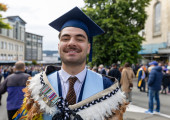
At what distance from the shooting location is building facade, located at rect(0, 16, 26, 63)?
1708 inches

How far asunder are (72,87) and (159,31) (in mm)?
25771

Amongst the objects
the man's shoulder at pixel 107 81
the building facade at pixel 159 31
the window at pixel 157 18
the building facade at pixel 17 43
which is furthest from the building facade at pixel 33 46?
the man's shoulder at pixel 107 81

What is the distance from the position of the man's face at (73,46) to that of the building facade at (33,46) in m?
63.6

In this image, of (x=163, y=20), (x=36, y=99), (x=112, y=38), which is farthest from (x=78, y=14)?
(x=163, y=20)

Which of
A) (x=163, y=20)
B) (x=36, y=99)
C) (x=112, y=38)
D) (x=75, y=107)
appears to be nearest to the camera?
(x=75, y=107)

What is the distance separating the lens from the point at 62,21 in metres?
1.64

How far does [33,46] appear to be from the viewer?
2633 inches

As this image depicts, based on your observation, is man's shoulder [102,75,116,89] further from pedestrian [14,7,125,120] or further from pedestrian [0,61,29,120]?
pedestrian [0,61,29,120]

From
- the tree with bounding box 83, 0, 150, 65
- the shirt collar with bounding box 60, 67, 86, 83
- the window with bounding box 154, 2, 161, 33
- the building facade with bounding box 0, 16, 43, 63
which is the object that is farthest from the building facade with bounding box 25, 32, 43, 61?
the shirt collar with bounding box 60, 67, 86, 83

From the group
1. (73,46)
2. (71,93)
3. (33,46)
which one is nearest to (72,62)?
(73,46)

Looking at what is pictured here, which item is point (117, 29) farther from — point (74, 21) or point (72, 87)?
point (72, 87)

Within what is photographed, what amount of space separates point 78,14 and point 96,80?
0.76 meters

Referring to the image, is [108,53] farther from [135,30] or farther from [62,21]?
[62,21]

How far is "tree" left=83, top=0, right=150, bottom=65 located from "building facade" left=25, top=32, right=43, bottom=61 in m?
53.7
